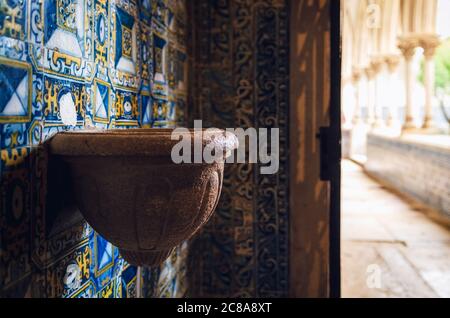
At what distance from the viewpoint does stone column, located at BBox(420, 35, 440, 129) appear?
25.0 feet

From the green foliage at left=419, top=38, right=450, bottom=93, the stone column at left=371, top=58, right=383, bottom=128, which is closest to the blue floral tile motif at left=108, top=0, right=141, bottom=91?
the stone column at left=371, top=58, right=383, bottom=128

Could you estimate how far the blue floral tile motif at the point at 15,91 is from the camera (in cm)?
100

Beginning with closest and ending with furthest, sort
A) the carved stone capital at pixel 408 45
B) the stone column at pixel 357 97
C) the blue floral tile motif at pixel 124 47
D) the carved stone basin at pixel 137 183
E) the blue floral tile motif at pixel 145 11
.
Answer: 1. the carved stone basin at pixel 137 183
2. the blue floral tile motif at pixel 124 47
3. the blue floral tile motif at pixel 145 11
4. the carved stone capital at pixel 408 45
5. the stone column at pixel 357 97

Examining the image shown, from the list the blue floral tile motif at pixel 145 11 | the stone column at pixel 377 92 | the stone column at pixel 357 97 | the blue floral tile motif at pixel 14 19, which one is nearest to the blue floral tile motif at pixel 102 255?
the blue floral tile motif at pixel 14 19

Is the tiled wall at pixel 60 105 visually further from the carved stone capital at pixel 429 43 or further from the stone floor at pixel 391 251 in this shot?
the carved stone capital at pixel 429 43

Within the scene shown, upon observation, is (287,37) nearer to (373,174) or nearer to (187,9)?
(187,9)

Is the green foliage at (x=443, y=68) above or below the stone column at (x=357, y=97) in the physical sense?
above

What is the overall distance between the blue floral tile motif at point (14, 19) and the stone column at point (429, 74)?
25.0ft

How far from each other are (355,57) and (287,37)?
11.0 m

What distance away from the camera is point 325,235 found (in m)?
2.60

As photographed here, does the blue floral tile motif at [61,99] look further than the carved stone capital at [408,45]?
No

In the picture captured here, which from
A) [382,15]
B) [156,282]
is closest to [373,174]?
[382,15]

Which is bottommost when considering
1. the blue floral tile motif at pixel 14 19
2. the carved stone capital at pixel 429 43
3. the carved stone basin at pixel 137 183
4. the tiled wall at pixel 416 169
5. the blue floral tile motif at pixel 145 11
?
the tiled wall at pixel 416 169

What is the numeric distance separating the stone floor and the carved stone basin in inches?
94.2
